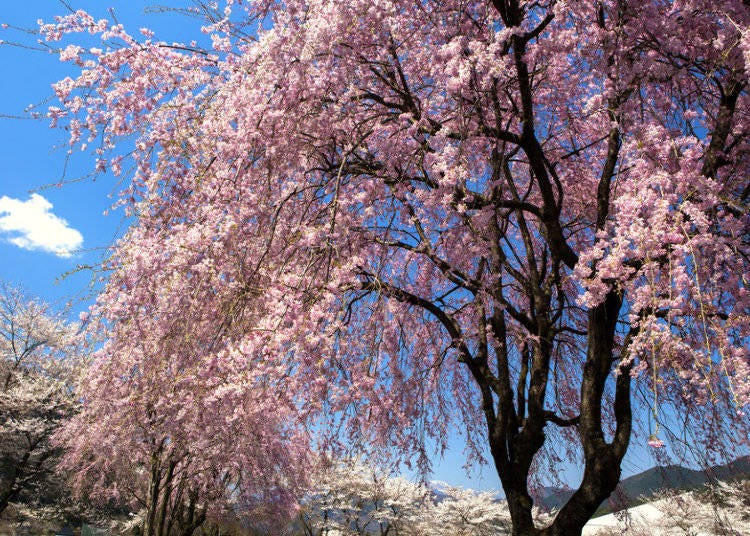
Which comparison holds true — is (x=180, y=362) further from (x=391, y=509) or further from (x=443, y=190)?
(x=391, y=509)

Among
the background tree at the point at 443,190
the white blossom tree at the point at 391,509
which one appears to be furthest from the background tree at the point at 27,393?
the background tree at the point at 443,190

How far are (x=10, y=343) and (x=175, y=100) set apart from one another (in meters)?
20.2

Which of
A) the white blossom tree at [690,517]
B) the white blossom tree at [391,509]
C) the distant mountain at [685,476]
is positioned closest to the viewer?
the distant mountain at [685,476]

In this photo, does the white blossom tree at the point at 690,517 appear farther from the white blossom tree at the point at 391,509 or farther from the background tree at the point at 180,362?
the background tree at the point at 180,362

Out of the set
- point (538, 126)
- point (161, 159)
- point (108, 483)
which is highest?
point (538, 126)

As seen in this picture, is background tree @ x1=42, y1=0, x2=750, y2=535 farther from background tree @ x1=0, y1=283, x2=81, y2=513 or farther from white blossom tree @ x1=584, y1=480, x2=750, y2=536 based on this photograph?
background tree @ x1=0, y1=283, x2=81, y2=513

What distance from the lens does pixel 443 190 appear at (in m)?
4.99

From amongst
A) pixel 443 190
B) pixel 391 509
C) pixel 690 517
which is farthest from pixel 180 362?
pixel 391 509

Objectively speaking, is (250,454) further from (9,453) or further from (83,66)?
(9,453)

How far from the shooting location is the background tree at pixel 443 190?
438 cm

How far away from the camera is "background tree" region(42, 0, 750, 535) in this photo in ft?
14.4

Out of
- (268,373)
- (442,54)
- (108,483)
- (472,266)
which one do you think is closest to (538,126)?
(472,266)

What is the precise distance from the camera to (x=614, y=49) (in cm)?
496

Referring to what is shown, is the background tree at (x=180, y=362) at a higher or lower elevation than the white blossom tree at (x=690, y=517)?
higher
